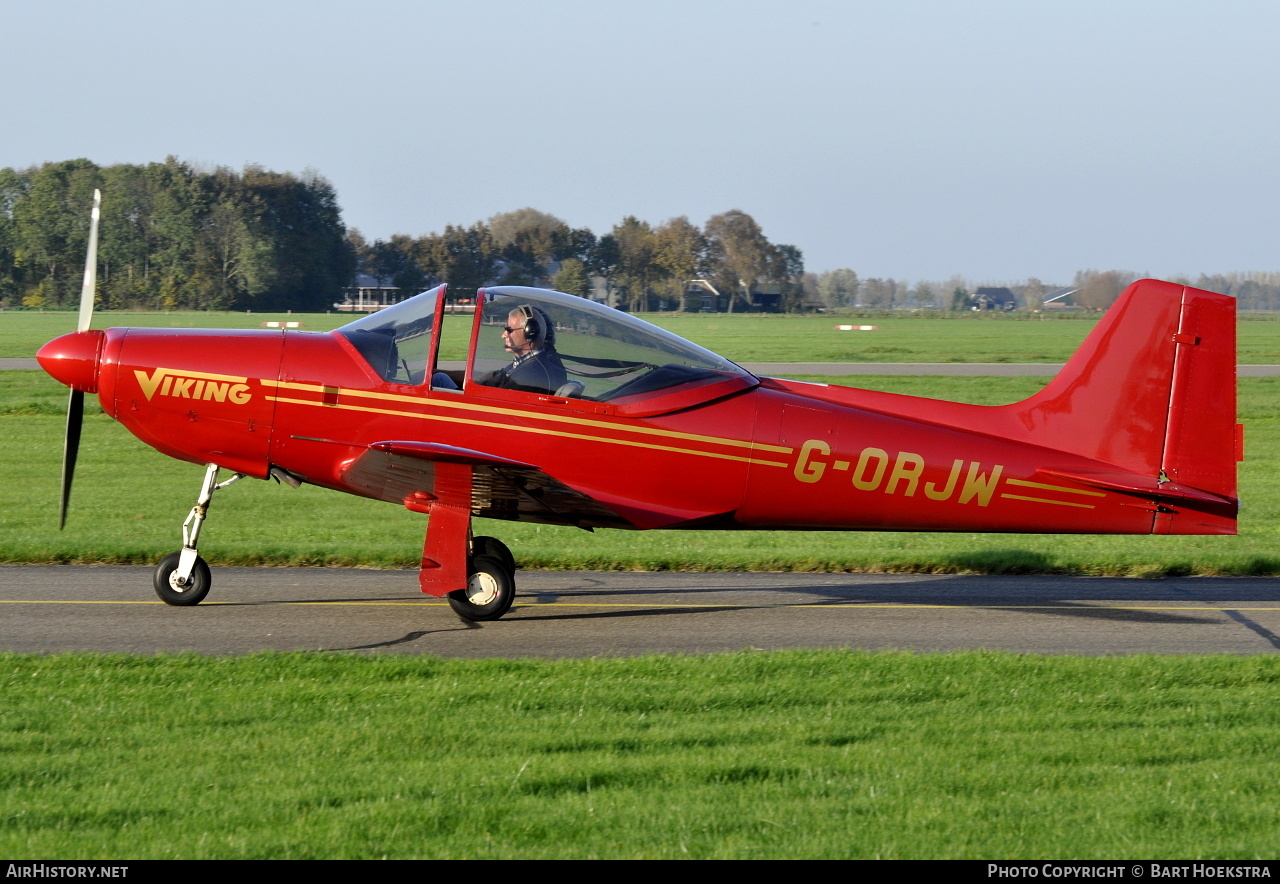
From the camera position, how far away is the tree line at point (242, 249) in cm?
5600

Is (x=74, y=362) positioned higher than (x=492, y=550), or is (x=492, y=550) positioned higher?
(x=74, y=362)

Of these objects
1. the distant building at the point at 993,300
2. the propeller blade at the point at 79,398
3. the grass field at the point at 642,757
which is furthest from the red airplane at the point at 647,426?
the distant building at the point at 993,300

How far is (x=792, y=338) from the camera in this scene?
2494 inches

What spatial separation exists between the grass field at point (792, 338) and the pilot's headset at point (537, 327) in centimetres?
3350

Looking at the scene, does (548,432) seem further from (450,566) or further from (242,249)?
(242,249)

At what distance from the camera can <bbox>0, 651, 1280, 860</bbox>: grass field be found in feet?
14.5

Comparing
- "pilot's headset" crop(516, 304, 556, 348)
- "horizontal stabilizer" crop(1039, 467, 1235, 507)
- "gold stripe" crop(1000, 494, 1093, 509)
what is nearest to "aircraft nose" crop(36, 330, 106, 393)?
"pilot's headset" crop(516, 304, 556, 348)

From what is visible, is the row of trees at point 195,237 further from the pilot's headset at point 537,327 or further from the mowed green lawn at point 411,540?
the pilot's headset at point 537,327

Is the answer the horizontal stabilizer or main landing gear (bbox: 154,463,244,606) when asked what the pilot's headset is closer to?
main landing gear (bbox: 154,463,244,606)

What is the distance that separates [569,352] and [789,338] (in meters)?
55.8

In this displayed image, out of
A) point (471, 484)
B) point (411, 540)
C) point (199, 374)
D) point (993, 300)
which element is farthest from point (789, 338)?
point (993, 300)

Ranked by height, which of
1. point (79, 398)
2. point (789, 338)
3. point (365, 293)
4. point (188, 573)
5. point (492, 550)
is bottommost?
point (188, 573)

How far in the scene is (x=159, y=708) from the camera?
238 inches
